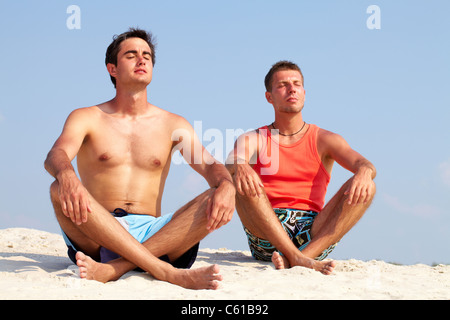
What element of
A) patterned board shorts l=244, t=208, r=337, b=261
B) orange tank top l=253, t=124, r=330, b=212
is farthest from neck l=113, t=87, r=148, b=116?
patterned board shorts l=244, t=208, r=337, b=261

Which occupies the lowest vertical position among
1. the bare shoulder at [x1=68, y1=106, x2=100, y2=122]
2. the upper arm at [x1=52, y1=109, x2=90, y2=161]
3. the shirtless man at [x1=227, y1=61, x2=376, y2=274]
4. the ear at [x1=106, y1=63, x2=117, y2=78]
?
the shirtless man at [x1=227, y1=61, x2=376, y2=274]

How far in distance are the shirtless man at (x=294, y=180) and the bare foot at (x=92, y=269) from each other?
5.25 feet

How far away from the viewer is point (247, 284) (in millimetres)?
4184

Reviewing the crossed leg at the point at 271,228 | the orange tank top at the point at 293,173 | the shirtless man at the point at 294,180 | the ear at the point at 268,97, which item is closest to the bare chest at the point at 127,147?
the shirtless man at the point at 294,180

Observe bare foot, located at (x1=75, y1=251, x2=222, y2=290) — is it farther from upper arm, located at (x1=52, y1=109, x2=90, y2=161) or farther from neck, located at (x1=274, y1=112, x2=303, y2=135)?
neck, located at (x1=274, y1=112, x2=303, y2=135)

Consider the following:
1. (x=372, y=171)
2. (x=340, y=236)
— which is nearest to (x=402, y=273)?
(x=340, y=236)

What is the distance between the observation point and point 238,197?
551 cm

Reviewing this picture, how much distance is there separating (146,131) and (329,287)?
2.29 meters

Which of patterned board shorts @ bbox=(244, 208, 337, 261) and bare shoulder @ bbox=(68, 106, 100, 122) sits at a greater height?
bare shoulder @ bbox=(68, 106, 100, 122)

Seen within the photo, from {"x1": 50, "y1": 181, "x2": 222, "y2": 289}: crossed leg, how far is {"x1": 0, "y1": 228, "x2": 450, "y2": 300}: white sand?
4.1 inches

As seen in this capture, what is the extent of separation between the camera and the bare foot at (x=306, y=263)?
4.76 metres

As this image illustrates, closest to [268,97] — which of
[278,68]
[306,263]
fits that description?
[278,68]

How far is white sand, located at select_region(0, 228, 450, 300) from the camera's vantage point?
144 inches

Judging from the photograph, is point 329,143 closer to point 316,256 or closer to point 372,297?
point 316,256
